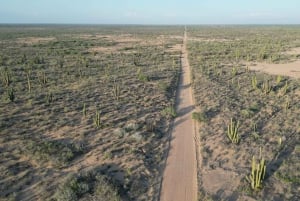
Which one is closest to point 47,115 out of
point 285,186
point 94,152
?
point 94,152

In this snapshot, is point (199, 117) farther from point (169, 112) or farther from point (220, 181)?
point (220, 181)

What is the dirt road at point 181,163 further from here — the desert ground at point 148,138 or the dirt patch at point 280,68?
the dirt patch at point 280,68

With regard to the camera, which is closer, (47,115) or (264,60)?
(47,115)

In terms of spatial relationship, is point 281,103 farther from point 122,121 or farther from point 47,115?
point 47,115

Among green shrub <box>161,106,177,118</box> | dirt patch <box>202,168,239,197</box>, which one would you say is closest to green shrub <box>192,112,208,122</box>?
green shrub <box>161,106,177,118</box>

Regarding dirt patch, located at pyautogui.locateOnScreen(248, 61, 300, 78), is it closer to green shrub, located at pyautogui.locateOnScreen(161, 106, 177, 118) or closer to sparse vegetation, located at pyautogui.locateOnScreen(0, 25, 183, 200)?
sparse vegetation, located at pyautogui.locateOnScreen(0, 25, 183, 200)

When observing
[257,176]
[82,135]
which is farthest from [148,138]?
[257,176]
